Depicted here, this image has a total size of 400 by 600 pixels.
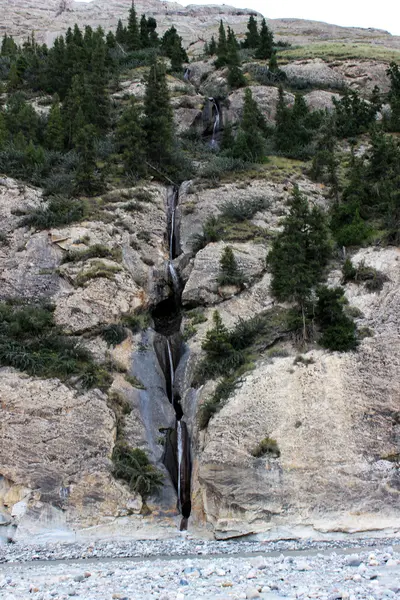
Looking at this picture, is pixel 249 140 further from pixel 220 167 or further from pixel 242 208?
pixel 242 208

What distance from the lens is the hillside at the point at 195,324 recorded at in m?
25.3

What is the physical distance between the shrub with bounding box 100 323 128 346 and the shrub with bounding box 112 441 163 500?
22.2 feet

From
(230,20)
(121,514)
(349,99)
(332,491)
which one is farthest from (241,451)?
(230,20)

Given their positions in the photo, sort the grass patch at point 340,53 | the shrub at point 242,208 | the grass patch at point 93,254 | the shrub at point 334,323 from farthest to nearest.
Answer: the grass patch at point 340,53 < the shrub at point 242,208 < the grass patch at point 93,254 < the shrub at point 334,323

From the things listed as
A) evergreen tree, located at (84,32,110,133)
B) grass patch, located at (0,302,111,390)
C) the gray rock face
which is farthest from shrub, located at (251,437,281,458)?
evergreen tree, located at (84,32,110,133)

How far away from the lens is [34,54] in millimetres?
73500

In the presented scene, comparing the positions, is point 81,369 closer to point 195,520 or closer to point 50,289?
point 50,289

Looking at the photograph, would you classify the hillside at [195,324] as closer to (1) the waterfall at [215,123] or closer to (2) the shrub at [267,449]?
(2) the shrub at [267,449]

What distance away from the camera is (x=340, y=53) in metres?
76.6

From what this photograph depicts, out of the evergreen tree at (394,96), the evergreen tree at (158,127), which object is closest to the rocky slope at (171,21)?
the evergreen tree at (394,96)

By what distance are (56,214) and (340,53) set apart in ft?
179

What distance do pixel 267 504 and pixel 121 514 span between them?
6.59 metres

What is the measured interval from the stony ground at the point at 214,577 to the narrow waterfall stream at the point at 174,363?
7.76 metres

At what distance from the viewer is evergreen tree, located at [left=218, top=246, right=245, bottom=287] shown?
35594 mm
